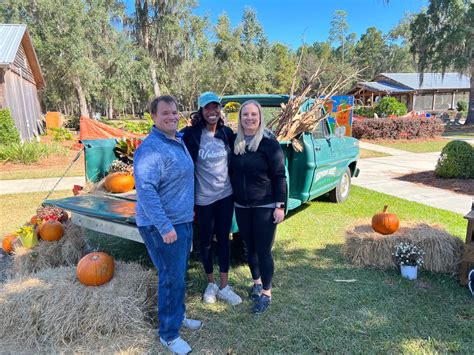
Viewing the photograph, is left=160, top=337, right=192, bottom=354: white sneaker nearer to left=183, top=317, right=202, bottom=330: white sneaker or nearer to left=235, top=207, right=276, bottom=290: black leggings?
left=183, top=317, right=202, bottom=330: white sneaker

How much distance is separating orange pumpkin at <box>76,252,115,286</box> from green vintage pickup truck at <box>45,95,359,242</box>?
0.25 m

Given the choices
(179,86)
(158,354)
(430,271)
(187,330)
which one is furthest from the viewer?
(179,86)

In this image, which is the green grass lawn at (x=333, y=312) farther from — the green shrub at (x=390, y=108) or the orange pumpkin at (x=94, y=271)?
the green shrub at (x=390, y=108)

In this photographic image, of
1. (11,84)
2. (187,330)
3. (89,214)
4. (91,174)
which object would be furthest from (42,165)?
(187,330)

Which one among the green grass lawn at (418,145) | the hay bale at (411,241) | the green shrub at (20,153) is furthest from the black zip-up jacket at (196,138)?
the green grass lawn at (418,145)

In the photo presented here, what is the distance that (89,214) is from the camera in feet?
11.0

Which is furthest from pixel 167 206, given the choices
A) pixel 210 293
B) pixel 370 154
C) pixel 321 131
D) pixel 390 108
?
pixel 390 108

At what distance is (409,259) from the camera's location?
3840 mm

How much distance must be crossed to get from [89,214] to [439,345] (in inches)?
122

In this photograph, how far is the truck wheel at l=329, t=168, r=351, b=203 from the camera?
21.9 feet

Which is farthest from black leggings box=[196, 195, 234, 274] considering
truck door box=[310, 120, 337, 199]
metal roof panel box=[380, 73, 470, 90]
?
metal roof panel box=[380, 73, 470, 90]

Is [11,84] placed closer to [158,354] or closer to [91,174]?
[91,174]

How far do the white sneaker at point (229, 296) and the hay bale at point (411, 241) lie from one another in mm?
1592

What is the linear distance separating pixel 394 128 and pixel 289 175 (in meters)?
15.1
